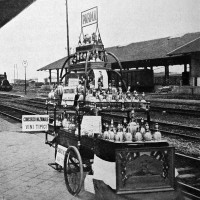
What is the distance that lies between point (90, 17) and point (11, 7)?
8.51 feet

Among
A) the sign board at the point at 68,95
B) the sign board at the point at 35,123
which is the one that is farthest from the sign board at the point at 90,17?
the sign board at the point at 35,123

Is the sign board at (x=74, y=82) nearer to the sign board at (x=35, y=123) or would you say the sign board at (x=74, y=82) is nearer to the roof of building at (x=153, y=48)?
the sign board at (x=35, y=123)

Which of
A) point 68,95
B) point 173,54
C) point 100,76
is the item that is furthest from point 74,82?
point 173,54

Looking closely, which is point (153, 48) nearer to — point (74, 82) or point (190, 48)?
point (190, 48)

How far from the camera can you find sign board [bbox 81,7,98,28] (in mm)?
5915

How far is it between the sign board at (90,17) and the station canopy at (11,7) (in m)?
1.63

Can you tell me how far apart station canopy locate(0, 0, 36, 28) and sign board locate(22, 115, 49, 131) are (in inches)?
99.1

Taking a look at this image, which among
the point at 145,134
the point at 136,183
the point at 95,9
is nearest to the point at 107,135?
the point at 145,134

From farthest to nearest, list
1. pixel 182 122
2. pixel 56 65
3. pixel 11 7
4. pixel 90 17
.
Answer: pixel 56 65
pixel 182 122
pixel 11 7
pixel 90 17

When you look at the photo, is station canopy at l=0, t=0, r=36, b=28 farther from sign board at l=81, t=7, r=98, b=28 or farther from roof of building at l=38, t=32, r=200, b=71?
roof of building at l=38, t=32, r=200, b=71

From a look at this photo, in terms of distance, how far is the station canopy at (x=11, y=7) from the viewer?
727cm

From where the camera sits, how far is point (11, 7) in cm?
778

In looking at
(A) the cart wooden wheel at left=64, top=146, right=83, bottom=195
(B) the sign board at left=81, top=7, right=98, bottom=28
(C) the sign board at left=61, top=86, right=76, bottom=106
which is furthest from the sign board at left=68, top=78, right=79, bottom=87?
(A) the cart wooden wheel at left=64, top=146, right=83, bottom=195

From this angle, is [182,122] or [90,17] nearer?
[90,17]
